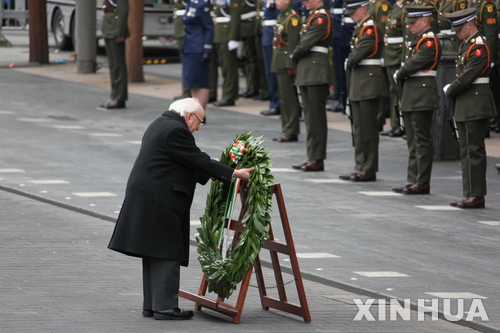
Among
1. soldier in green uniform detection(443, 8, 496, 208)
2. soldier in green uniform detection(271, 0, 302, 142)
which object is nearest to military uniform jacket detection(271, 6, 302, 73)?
soldier in green uniform detection(271, 0, 302, 142)

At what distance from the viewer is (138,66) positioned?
22.4 m

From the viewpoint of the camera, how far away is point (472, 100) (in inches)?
448

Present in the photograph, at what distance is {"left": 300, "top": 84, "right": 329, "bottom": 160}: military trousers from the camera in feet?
45.1

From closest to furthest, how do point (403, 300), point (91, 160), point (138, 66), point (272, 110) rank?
point (403, 300) < point (91, 160) < point (272, 110) < point (138, 66)

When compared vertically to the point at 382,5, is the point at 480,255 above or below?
below

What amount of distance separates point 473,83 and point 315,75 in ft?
9.02

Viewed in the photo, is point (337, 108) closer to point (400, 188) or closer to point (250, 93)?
point (250, 93)

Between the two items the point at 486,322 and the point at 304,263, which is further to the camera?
the point at 304,263

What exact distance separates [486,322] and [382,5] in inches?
384

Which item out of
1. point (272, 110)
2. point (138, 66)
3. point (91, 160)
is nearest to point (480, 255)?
point (91, 160)

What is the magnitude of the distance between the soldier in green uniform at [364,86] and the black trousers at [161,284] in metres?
6.24

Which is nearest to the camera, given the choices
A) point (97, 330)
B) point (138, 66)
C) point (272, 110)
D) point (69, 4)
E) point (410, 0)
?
point (97, 330)

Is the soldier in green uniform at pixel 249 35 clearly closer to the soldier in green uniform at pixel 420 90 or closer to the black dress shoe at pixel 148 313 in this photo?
the soldier in green uniform at pixel 420 90

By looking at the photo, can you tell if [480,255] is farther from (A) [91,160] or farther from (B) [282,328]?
(A) [91,160]
